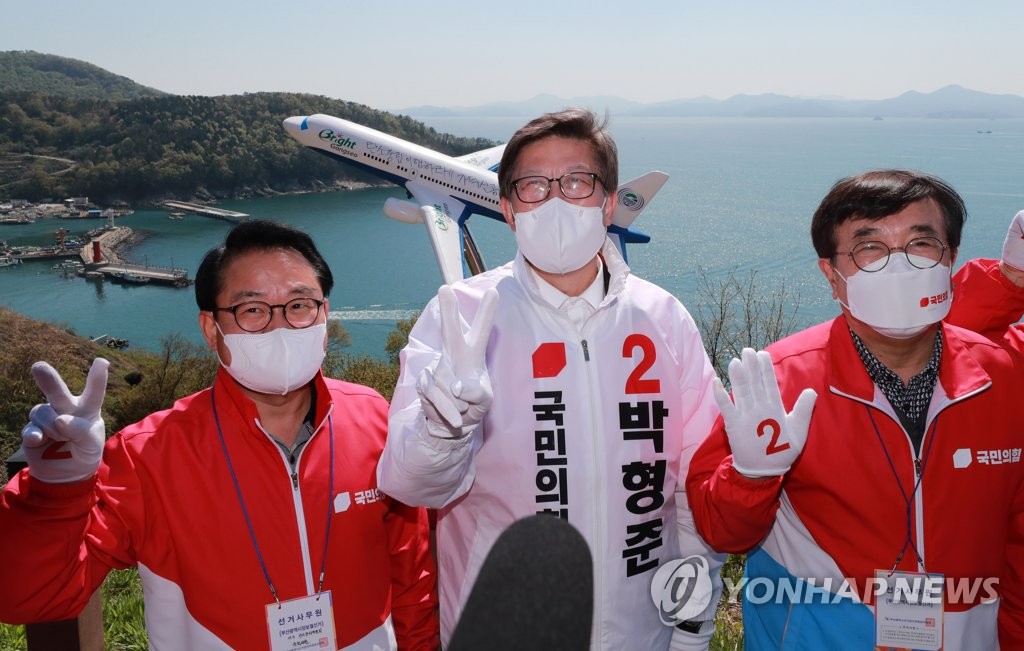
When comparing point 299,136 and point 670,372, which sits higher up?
point 299,136

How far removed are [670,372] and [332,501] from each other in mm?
1286

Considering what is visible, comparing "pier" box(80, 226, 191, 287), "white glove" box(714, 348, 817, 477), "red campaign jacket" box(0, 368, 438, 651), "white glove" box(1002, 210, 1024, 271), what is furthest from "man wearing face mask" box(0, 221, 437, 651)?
"pier" box(80, 226, 191, 287)

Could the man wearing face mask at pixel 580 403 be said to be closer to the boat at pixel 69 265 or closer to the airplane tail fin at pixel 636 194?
the airplane tail fin at pixel 636 194

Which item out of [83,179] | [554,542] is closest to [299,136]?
[554,542]

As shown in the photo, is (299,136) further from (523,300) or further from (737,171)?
(737,171)

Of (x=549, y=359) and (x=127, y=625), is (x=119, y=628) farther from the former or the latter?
(x=549, y=359)

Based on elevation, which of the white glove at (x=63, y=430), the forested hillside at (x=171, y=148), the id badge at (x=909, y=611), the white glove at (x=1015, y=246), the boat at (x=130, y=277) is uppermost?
the forested hillside at (x=171, y=148)

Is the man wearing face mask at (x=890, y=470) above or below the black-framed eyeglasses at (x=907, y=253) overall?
below

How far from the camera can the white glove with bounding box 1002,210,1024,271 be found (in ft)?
9.56

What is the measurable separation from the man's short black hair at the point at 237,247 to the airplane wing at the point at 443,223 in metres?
25.1

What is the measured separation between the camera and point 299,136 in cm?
2703

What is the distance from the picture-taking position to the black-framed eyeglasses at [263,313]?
2.46 meters

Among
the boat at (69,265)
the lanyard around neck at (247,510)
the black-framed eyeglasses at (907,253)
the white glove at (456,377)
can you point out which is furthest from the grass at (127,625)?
the boat at (69,265)

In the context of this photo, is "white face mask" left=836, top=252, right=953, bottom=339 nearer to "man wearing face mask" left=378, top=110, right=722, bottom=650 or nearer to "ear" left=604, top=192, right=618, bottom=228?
"man wearing face mask" left=378, top=110, right=722, bottom=650
